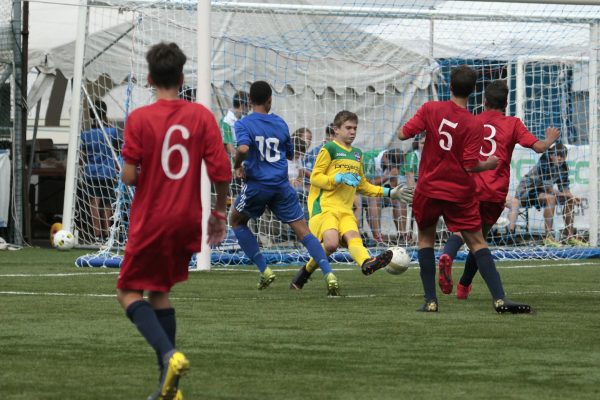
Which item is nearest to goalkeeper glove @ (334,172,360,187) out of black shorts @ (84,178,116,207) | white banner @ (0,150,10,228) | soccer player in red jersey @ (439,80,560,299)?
soccer player in red jersey @ (439,80,560,299)

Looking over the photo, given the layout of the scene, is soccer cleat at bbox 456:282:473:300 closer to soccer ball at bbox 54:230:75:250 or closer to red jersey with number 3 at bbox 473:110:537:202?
red jersey with number 3 at bbox 473:110:537:202

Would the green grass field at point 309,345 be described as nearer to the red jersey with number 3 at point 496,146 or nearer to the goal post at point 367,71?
the red jersey with number 3 at point 496,146

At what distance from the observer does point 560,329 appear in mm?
8281

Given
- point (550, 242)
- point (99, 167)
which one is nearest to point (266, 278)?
point (99, 167)

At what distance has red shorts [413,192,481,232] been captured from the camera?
368 inches

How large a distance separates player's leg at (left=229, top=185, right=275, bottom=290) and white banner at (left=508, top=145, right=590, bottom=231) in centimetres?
832

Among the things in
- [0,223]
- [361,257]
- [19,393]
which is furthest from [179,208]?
[0,223]

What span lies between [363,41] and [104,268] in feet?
21.1

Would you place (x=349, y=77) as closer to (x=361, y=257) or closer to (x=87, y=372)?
(x=361, y=257)

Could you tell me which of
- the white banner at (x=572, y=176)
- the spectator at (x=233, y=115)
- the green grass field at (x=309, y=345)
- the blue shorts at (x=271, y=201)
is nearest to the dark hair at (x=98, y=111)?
the spectator at (x=233, y=115)

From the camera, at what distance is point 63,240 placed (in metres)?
17.2

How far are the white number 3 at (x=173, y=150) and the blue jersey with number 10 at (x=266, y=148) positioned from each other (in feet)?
17.5

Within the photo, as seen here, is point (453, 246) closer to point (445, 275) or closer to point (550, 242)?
point (445, 275)

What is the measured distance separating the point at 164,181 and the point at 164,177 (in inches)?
0.7
